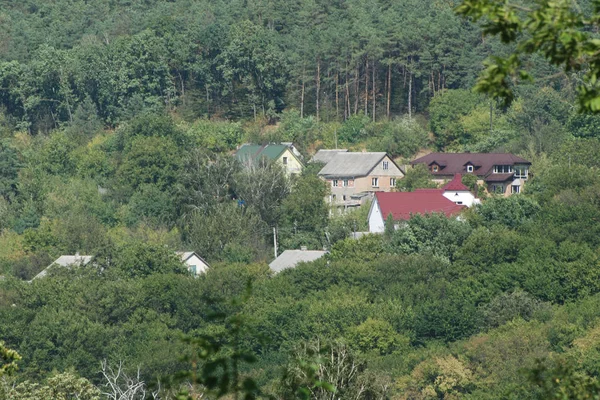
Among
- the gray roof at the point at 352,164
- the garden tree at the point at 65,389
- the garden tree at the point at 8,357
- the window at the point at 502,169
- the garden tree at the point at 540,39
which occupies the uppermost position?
the garden tree at the point at 540,39

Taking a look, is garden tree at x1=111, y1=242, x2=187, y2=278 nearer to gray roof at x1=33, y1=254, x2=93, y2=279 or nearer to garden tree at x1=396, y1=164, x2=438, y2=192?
gray roof at x1=33, y1=254, x2=93, y2=279

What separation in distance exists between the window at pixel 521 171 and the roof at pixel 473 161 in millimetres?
378

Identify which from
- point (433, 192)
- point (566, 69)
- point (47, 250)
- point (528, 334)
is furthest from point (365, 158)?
point (566, 69)

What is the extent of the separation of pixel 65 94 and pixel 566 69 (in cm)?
7590

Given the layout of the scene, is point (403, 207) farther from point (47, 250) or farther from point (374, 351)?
point (47, 250)

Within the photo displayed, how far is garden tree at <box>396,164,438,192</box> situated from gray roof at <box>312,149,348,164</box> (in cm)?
462

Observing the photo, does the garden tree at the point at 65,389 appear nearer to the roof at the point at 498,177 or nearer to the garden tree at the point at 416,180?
the roof at the point at 498,177

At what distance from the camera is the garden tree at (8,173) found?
72062 mm

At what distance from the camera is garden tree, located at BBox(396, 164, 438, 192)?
65.6m

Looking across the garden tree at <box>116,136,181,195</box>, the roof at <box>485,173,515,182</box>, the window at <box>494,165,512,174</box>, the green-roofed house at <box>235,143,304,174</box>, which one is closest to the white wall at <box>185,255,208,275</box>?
the garden tree at <box>116,136,181,195</box>

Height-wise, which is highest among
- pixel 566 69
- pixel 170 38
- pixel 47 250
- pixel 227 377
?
pixel 566 69

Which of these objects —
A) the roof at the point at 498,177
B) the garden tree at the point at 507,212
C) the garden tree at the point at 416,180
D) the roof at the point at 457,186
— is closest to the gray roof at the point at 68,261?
the garden tree at the point at 416,180

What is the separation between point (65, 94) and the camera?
81.8m

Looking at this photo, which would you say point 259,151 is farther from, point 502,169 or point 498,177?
point 498,177
